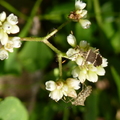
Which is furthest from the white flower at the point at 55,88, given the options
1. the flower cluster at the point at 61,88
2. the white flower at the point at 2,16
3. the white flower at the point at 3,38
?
the white flower at the point at 2,16

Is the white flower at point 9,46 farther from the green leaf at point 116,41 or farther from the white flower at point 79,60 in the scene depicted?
the green leaf at point 116,41

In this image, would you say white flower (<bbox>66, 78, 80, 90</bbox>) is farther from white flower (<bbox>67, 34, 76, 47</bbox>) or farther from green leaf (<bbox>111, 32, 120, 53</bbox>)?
green leaf (<bbox>111, 32, 120, 53</bbox>)

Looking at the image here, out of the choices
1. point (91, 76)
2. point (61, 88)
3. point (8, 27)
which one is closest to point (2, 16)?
point (8, 27)

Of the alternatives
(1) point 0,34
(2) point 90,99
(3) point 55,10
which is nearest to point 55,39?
(3) point 55,10

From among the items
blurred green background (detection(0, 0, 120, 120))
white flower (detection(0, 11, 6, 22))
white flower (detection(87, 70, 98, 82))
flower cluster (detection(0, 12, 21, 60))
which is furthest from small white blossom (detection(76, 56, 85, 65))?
blurred green background (detection(0, 0, 120, 120))

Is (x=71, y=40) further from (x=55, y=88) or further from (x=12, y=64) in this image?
(x=12, y=64)

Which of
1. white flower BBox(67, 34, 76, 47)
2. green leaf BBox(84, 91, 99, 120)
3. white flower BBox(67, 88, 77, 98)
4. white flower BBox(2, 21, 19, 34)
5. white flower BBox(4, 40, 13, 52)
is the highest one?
white flower BBox(2, 21, 19, 34)

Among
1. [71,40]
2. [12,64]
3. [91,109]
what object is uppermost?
[71,40]
